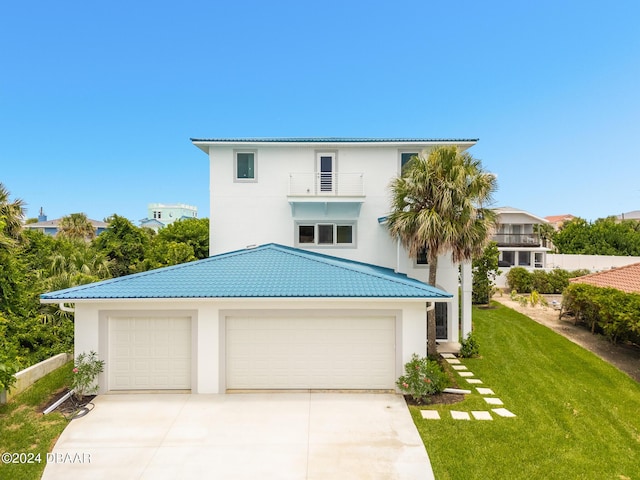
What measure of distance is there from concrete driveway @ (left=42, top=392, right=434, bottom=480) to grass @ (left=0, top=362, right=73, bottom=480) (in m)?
0.27

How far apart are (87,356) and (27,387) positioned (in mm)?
2662

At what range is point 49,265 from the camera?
17.0 m

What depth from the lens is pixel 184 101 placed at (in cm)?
3422

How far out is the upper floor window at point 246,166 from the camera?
17641mm

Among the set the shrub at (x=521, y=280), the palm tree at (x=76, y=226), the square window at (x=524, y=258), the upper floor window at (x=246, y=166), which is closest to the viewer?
the upper floor window at (x=246, y=166)

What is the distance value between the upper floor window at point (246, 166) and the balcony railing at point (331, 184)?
6.66 feet

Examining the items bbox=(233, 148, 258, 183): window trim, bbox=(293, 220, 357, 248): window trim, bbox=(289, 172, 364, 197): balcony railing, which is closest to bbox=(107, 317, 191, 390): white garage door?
bbox=(293, 220, 357, 248): window trim

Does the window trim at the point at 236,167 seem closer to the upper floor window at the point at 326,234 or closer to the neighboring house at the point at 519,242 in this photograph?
the upper floor window at the point at 326,234

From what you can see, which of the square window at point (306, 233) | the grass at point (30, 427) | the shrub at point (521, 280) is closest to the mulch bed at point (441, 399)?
the grass at point (30, 427)

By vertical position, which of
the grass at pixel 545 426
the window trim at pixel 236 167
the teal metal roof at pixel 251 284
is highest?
the window trim at pixel 236 167

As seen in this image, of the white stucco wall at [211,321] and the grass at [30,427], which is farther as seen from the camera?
the white stucco wall at [211,321]

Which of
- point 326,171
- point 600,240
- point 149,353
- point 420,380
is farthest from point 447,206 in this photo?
point 600,240

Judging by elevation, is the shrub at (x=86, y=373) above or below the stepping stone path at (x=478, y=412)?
above

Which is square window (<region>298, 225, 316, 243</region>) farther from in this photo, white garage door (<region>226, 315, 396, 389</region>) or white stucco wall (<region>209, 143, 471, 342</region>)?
white garage door (<region>226, 315, 396, 389</region>)
